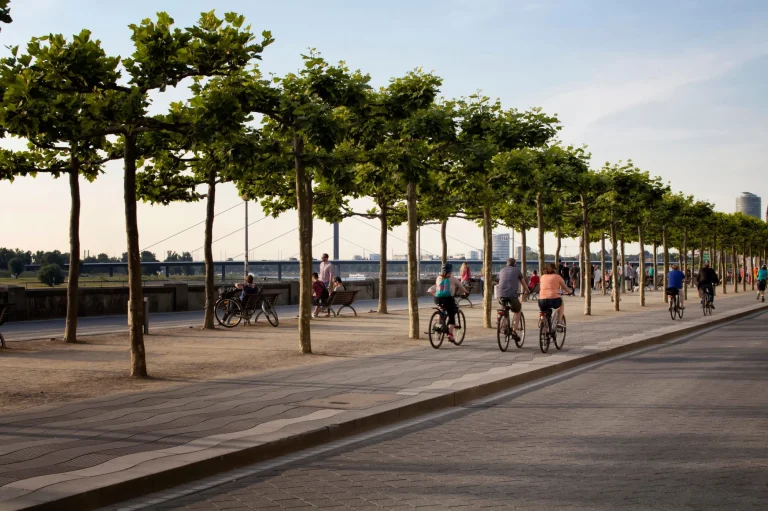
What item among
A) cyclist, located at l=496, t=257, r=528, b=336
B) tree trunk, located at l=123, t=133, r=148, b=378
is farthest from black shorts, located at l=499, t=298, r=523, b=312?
tree trunk, located at l=123, t=133, r=148, b=378

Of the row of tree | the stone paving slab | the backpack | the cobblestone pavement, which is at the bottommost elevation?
the cobblestone pavement

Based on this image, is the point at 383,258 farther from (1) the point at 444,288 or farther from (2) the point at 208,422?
(2) the point at 208,422

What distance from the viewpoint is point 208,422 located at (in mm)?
9305

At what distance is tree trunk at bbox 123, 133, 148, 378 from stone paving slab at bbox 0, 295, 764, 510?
1.20 metres

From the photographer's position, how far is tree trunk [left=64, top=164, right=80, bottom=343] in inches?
739

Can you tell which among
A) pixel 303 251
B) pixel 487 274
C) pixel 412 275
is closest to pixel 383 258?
pixel 487 274

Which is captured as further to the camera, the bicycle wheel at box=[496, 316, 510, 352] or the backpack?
the backpack

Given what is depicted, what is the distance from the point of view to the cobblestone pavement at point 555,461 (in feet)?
21.5

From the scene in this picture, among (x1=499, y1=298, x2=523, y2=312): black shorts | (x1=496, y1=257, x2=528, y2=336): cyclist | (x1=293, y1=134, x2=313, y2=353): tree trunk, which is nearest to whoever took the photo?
(x1=293, y1=134, x2=313, y2=353): tree trunk

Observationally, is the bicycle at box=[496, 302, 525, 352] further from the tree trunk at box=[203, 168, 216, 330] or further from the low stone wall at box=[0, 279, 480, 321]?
the low stone wall at box=[0, 279, 480, 321]

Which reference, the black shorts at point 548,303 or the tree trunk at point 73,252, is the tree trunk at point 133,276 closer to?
the tree trunk at point 73,252

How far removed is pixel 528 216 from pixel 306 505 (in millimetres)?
41033

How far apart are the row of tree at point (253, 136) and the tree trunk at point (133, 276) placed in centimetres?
2

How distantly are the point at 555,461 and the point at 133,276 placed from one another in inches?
288
